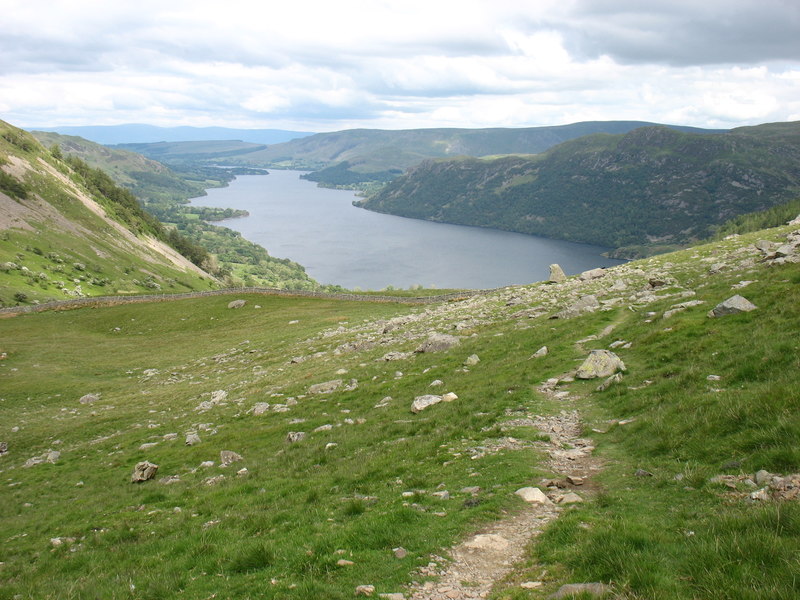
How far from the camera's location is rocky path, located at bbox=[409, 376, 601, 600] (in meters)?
8.31

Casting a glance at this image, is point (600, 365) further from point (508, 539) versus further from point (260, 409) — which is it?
point (260, 409)

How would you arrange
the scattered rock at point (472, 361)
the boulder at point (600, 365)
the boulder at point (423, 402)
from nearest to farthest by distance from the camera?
the boulder at point (600, 365) < the boulder at point (423, 402) < the scattered rock at point (472, 361)

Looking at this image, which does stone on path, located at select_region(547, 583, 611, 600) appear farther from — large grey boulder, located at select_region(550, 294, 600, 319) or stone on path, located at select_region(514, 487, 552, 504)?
large grey boulder, located at select_region(550, 294, 600, 319)

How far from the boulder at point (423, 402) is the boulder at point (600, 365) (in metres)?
6.20

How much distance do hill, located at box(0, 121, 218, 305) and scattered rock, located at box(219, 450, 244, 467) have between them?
265 ft

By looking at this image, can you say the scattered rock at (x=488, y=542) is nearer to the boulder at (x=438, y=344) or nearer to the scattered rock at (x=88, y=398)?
the boulder at (x=438, y=344)

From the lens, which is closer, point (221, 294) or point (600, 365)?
point (600, 365)

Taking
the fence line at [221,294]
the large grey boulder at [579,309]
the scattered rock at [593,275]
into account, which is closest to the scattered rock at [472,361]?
the large grey boulder at [579,309]

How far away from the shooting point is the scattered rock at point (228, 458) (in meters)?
19.9

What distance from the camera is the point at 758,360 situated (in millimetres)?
14047

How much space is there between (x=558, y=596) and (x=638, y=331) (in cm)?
1849

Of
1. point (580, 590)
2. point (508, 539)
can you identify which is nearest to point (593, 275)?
point (508, 539)

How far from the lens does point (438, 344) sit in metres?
32.1

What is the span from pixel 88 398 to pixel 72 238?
356 ft
